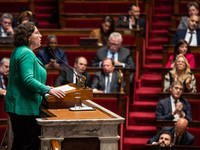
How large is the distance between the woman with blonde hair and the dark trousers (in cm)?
227

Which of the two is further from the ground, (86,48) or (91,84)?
(86,48)

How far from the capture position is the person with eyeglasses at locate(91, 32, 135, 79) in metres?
4.85

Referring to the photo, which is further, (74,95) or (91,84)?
(91,84)

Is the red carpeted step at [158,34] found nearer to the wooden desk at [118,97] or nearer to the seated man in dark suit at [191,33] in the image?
the seated man in dark suit at [191,33]

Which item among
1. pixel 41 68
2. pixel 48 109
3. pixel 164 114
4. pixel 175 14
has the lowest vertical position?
pixel 164 114

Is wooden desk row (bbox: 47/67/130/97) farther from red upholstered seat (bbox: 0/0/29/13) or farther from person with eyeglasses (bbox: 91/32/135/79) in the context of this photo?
red upholstered seat (bbox: 0/0/29/13)

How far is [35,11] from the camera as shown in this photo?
6.83 m

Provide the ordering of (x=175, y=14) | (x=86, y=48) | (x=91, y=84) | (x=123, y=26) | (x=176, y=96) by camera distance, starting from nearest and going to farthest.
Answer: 1. (x=176, y=96)
2. (x=91, y=84)
3. (x=86, y=48)
4. (x=123, y=26)
5. (x=175, y=14)

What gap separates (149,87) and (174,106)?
115 centimetres

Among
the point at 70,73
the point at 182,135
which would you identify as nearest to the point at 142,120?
the point at 70,73

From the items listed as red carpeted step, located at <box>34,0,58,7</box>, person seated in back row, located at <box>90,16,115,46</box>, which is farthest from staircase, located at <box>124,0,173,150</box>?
red carpeted step, located at <box>34,0,58,7</box>

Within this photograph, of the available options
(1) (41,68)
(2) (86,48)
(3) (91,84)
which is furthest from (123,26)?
(1) (41,68)

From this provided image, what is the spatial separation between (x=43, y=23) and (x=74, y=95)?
4425 mm

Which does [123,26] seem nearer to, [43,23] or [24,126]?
[43,23]
